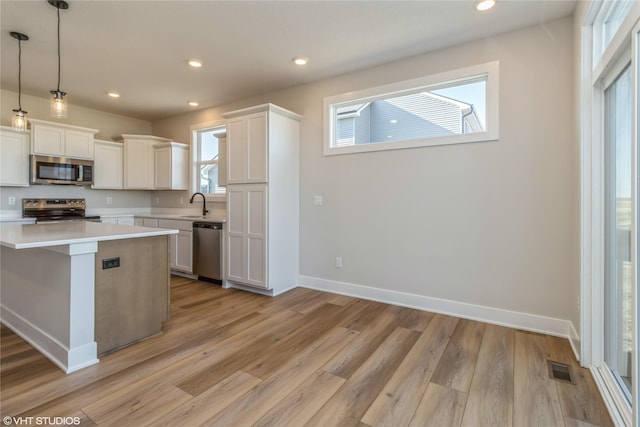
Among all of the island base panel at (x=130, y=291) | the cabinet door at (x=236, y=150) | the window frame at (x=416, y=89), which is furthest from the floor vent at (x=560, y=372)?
the cabinet door at (x=236, y=150)

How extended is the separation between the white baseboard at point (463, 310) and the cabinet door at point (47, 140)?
4218mm

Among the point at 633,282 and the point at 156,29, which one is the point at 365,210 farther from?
the point at 156,29

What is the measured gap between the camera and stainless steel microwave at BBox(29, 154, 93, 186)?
4266mm

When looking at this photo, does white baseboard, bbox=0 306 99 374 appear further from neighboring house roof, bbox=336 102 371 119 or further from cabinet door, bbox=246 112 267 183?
neighboring house roof, bbox=336 102 371 119

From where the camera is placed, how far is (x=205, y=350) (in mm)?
2322

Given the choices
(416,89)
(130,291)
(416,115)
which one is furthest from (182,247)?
(416,89)

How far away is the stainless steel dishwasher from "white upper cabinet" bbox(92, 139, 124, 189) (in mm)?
2073

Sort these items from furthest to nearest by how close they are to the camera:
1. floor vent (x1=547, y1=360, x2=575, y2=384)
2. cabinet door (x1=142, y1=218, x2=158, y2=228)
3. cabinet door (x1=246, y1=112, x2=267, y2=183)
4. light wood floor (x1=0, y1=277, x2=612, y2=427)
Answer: cabinet door (x1=142, y1=218, x2=158, y2=228), cabinet door (x1=246, y1=112, x2=267, y2=183), floor vent (x1=547, y1=360, x2=575, y2=384), light wood floor (x1=0, y1=277, x2=612, y2=427)

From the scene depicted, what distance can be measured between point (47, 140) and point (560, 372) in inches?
251

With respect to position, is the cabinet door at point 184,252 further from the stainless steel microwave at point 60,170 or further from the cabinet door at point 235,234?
the stainless steel microwave at point 60,170

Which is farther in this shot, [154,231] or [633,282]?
[154,231]

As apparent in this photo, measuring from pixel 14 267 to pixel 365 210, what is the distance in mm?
3344

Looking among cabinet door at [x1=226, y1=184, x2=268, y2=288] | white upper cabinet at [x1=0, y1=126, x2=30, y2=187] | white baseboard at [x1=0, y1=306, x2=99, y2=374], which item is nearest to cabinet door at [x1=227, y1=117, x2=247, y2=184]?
cabinet door at [x1=226, y1=184, x2=268, y2=288]

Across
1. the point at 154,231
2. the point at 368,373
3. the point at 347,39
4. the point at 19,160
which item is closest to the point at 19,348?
the point at 154,231
